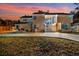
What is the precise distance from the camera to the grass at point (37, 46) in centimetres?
165

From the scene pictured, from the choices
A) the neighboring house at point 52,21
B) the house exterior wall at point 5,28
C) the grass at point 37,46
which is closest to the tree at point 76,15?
the neighboring house at point 52,21

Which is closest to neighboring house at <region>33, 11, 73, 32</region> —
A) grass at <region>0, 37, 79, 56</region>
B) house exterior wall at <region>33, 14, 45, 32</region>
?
house exterior wall at <region>33, 14, 45, 32</region>

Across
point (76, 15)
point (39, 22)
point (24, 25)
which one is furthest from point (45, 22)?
A: point (76, 15)

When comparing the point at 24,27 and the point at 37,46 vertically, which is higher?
the point at 24,27

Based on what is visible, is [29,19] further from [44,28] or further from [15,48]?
[15,48]

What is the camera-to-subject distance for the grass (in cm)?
165

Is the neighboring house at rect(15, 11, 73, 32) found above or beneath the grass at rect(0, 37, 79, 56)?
above

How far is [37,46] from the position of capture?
1.66 meters

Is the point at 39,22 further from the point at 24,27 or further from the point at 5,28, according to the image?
the point at 5,28

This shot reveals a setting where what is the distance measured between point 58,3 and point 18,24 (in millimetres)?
504

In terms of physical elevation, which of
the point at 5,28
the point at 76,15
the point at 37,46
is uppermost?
the point at 76,15

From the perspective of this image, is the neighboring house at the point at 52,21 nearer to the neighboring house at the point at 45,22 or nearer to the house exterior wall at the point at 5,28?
the neighboring house at the point at 45,22

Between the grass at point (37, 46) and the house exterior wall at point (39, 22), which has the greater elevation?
the house exterior wall at point (39, 22)

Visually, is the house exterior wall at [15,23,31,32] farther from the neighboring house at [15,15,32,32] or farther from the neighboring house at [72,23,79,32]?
the neighboring house at [72,23,79,32]
